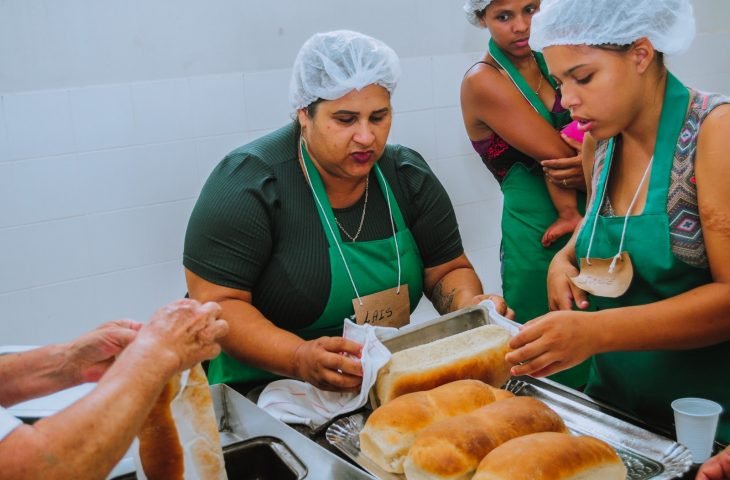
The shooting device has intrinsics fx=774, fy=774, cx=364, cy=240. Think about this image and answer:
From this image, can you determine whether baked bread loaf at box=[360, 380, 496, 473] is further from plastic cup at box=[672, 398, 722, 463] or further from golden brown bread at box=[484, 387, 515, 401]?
plastic cup at box=[672, 398, 722, 463]

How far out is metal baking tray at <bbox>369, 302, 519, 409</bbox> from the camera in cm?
180

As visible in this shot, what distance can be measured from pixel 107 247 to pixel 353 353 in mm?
1906

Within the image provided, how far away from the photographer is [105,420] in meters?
1.12

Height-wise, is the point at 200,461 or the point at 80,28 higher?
the point at 80,28

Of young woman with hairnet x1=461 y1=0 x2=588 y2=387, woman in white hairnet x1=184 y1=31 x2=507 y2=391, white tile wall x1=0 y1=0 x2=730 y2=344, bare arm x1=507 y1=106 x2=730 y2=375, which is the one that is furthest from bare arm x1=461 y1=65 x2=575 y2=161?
white tile wall x1=0 y1=0 x2=730 y2=344

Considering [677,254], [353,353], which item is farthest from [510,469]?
[677,254]

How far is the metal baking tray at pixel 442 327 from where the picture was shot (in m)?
1.80

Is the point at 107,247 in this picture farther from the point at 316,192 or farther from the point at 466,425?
the point at 466,425

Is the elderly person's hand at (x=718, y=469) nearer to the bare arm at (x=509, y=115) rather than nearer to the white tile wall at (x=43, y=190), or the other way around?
the bare arm at (x=509, y=115)

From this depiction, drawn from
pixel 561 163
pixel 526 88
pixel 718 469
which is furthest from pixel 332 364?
pixel 526 88

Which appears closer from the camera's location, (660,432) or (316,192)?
(660,432)

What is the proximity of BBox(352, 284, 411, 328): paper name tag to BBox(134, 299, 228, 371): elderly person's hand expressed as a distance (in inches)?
31.2

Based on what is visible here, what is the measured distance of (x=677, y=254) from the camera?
1687 millimetres

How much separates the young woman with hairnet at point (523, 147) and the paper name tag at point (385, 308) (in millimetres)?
763
